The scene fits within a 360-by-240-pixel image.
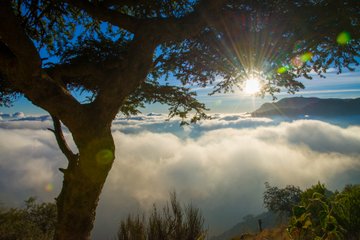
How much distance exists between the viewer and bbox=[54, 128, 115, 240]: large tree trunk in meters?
4.66

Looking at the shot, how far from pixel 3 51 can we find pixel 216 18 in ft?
12.8

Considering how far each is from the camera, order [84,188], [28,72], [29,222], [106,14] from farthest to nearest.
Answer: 1. [29,222]
2. [106,14]
3. [84,188]
4. [28,72]

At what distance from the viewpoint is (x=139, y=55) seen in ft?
16.0

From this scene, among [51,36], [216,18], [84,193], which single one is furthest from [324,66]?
[51,36]

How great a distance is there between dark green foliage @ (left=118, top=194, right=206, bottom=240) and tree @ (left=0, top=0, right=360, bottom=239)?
188cm

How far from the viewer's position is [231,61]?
635cm

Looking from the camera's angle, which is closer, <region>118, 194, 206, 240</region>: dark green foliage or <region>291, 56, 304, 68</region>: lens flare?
<region>291, 56, 304, 68</region>: lens flare

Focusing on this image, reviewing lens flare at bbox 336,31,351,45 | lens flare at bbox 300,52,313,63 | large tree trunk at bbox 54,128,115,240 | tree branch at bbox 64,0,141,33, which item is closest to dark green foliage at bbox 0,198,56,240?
large tree trunk at bbox 54,128,115,240

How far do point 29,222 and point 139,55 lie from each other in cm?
3591

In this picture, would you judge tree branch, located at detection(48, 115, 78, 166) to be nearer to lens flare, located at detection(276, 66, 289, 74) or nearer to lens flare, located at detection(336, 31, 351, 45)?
lens flare, located at detection(276, 66, 289, 74)

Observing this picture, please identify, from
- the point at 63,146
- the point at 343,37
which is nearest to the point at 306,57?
the point at 343,37

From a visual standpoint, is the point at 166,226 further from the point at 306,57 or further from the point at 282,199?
the point at 282,199

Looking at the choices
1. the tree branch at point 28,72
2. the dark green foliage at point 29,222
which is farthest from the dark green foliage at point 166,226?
the dark green foliage at point 29,222

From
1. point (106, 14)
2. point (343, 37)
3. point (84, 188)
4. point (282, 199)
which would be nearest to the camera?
point (84, 188)
